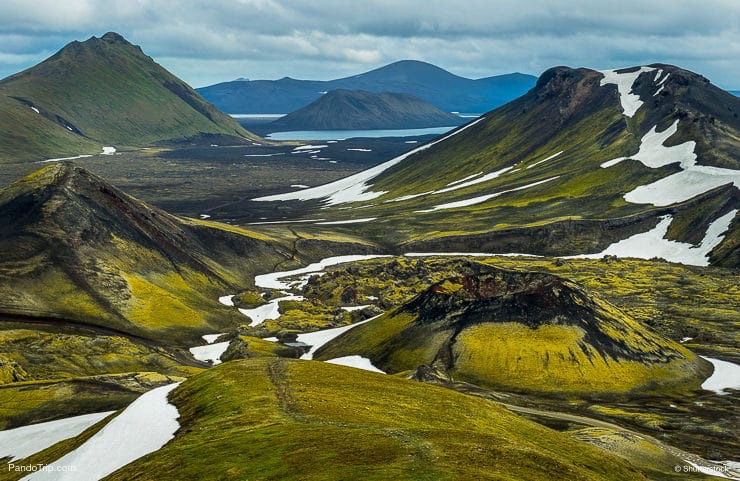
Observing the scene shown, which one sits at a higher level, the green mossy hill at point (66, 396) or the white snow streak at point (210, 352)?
the green mossy hill at point (66, 396)

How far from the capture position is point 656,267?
7116 inches

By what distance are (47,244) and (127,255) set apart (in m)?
15.9

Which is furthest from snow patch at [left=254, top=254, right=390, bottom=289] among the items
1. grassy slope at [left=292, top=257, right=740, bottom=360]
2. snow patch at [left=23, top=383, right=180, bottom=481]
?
snow patch at [left=23, top=383, right=180, bottom=481]

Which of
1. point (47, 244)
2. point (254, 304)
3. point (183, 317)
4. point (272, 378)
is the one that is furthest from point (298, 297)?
point (272, 378)

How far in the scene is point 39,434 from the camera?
57.4 meters

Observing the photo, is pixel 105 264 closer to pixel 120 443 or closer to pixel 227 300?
pixel 227 300

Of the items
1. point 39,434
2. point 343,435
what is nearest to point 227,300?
point 39,434

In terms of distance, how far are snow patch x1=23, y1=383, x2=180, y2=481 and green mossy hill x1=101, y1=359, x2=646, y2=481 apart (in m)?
1.53

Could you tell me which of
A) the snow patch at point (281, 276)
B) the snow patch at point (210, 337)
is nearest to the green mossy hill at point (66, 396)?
the snow patch at point (210, 337)

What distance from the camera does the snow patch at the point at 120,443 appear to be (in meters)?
43.5

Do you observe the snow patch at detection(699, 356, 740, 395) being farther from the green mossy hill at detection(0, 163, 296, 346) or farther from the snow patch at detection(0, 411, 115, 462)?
the green mossy hill at detection(0, 163, 296, 346)

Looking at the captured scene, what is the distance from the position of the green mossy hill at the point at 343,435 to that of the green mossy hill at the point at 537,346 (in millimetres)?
31949

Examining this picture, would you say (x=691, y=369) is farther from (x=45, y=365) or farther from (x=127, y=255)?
(x=127, y=255)

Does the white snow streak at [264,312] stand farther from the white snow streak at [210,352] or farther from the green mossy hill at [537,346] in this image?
the green mossy hill at [537,346]
